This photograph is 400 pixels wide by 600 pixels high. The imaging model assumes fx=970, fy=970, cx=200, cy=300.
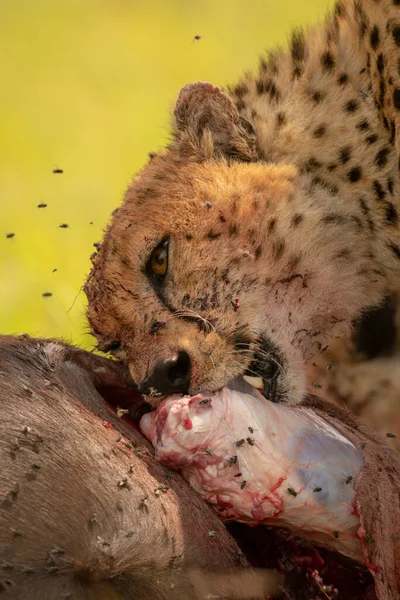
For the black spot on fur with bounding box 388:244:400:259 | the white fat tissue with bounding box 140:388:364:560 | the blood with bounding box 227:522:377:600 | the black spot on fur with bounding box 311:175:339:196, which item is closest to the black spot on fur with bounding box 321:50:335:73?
the black spot on fur with bounding box 311:175:339:196

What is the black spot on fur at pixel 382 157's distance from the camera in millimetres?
2732

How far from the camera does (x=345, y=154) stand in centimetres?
277

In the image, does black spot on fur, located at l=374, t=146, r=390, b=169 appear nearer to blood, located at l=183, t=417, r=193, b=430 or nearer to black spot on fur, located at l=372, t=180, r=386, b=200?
black spot on fur, located at l=372, t=180, r=386, b=200

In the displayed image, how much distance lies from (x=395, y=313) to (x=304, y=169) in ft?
1.78

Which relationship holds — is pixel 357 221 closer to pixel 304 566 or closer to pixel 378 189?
pixel 378 189

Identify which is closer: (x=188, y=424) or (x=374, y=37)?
(x=188, y=424)

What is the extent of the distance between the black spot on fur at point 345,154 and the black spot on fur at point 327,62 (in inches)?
11.5

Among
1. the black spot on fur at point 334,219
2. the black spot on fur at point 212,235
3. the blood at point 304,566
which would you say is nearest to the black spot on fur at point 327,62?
the black spot on fur at point 334,219

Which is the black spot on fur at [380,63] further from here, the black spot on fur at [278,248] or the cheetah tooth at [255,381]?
the cheetah tooth at [255,381]

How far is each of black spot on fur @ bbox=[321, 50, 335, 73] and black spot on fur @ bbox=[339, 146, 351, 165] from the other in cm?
29

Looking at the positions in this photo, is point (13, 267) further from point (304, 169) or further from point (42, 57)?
point (304, 169)

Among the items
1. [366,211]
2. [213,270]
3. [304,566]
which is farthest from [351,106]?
[304,566]

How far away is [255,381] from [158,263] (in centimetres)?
43

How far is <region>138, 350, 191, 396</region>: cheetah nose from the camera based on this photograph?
7.52 ft
